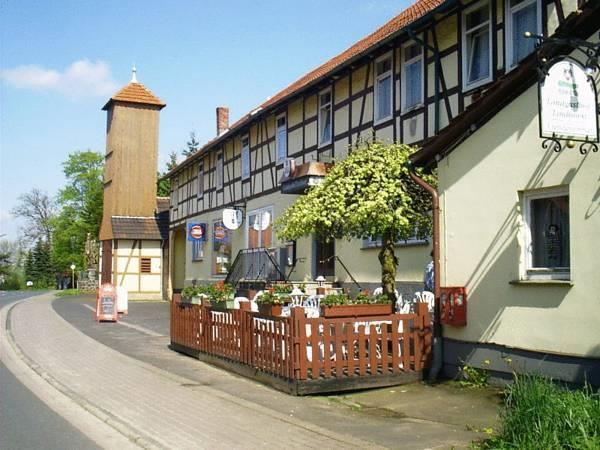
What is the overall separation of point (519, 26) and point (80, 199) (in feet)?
220

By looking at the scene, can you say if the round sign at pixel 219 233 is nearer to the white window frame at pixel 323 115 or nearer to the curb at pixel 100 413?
the white window frame at pixel 323 115

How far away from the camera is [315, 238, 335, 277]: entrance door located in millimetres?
20000

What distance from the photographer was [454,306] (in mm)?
10109

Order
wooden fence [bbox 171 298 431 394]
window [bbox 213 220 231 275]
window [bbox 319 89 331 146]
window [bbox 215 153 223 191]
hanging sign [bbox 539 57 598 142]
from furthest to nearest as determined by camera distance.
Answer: window [bbox 215 153 223 191]
window [bbox 213 220 231 275]
window [bbox 319 89 331 146]
wooden fence [bbox 171 298 431 394]
hanging sign [bbox 539 57 598 142]

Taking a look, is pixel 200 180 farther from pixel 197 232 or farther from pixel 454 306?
pixel 454 306

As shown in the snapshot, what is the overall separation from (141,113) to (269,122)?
63.2 feet

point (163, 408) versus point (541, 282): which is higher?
point (541, 282)

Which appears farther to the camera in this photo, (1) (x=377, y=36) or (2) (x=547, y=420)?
(1) (x=377, y=36)

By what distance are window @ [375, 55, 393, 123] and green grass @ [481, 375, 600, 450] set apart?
11.6 meters

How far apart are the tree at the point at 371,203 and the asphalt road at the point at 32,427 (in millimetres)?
4760

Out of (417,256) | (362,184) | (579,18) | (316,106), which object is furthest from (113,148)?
(579,18)

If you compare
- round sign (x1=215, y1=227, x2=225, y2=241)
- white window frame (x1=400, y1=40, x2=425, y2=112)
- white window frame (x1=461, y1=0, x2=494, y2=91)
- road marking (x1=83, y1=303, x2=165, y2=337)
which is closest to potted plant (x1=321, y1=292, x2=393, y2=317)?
white window frame (x1=461, y1=0, x2=494, y2=91)

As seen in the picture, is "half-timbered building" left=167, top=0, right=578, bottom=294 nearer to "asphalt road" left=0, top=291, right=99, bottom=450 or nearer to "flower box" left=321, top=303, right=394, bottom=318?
"flower box" left=321, top=303, right=394, bottom=318

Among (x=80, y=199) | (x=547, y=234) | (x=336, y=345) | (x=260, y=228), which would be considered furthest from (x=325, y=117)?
(x=80, y=199)
